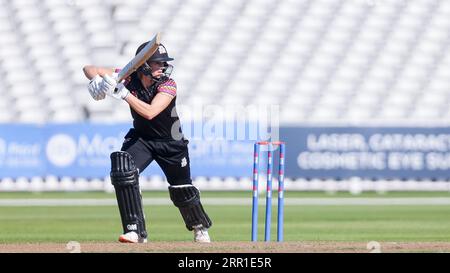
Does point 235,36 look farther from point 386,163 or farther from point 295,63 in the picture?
point 386,163

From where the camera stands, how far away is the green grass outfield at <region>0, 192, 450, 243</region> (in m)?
13.4

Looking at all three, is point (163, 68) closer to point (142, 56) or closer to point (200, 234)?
point (142, 56)

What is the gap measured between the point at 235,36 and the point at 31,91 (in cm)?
502

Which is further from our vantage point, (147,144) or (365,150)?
(365,150)

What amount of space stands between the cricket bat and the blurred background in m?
13.2

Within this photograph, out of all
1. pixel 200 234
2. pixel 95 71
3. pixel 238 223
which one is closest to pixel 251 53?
pixel 238 223

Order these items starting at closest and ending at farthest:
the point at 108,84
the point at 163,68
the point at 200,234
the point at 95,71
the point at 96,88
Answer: the point at 108,84
the point at 96,88
the point at 163,68
the point at 95,71
the point at 200,234

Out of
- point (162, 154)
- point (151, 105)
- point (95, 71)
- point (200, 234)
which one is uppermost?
point (95, 71)

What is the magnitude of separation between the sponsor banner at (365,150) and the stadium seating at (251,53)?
2.30 metres

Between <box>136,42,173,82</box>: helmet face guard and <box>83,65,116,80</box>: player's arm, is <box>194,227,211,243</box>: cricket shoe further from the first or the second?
<box>83,65,116,80</box>: player's arm

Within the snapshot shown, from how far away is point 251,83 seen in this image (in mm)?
27203

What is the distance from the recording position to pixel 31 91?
88.7ft

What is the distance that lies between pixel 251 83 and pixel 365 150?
424 centimetres
